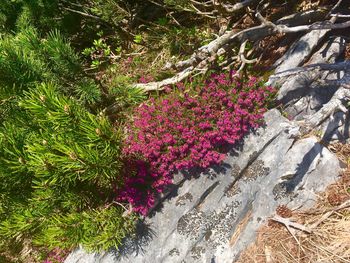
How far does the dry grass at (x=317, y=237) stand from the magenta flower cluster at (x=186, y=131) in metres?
1.64

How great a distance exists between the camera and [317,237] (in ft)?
16.5

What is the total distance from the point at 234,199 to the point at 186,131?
5.12ft

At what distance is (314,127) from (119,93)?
3.38 metres

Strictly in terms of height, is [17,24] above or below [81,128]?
above

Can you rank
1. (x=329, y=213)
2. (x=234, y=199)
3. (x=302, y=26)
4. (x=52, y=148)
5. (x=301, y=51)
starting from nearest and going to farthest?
(x=52, y=148) < (x=302, y=26) < (x=329, y=213) < (x=234, y=199) < (x=301, y=51)

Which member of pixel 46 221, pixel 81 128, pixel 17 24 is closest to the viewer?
pixel 81 128

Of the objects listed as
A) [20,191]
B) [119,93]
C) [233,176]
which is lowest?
[233,176]

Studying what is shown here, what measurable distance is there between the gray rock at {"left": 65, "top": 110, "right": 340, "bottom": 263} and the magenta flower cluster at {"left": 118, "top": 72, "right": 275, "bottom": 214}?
33 cm

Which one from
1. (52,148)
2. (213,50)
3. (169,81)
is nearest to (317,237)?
(213,50)

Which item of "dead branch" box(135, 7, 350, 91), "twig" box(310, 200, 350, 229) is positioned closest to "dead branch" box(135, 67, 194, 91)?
"dead branch" box(135, 7, 350, 91)

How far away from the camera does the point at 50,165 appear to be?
11.1 feet

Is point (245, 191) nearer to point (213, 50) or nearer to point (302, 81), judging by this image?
point (302, 81)

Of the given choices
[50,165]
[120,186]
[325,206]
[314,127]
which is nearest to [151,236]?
[120,186]

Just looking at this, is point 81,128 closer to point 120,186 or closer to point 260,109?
point 120,186
